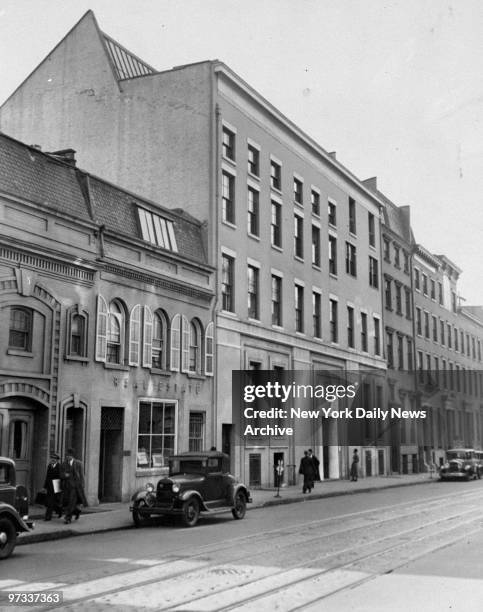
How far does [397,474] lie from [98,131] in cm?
2827

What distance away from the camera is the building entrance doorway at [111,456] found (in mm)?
22469

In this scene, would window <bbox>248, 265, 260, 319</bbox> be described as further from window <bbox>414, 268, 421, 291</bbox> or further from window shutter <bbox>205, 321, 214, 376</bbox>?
window <bbox>414, 268, 421, 291</bbox>

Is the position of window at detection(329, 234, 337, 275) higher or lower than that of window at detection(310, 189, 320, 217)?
lower

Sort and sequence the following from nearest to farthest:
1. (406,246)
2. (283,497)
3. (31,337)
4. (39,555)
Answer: (39,555), (31,337), (283,497), (406,246)

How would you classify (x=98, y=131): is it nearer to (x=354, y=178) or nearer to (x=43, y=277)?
(x=43, y=277)

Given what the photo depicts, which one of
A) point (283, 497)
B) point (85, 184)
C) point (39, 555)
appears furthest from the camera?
point (283, 497)

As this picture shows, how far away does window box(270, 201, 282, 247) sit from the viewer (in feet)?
114

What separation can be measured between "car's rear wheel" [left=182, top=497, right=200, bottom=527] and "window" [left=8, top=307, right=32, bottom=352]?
5.80 m

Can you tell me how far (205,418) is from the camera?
89.3 ft

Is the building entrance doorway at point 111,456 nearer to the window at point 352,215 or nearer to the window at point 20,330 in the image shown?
the window at point 20,330

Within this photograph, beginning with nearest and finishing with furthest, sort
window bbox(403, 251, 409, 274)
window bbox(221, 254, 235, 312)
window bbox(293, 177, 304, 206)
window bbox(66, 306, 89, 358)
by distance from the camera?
1. window bbox(66, 306, 89, 358)
2. window bbox(221, 254, 235, 312)
3. window bbox(293, 177, 304, 206)
4. window bbox(403, 251, 409, 274)

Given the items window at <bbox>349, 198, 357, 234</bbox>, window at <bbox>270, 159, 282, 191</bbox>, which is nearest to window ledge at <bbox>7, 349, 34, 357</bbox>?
window at <bbox>270, 159, 282, 191</bbox>

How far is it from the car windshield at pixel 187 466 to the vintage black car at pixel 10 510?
5947 mm

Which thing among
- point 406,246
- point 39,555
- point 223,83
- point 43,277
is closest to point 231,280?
point 223,83
